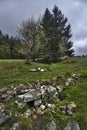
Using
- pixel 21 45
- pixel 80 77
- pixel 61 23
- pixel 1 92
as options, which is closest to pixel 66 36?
pixel 61 23

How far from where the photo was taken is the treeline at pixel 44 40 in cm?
4222

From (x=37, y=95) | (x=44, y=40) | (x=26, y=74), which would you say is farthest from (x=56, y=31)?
(x=37, y=95)

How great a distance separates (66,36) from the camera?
74.4 m

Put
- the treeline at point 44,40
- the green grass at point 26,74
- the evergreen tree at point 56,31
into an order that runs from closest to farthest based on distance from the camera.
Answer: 1. the green grass at point 26,74
2. the treeline at point 44,40
3. the evergreen tree at point 56,31

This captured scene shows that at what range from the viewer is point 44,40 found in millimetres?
48688

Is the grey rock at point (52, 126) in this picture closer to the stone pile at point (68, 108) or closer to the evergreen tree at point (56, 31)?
the stone pile at point (68, 108)

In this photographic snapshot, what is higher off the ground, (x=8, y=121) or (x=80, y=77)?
(x=80, y=77)

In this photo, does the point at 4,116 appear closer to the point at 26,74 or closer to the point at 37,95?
the point at 37,95

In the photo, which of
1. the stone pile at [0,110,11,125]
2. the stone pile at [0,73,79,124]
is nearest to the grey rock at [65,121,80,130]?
the stone pile at [0,73,79,124]

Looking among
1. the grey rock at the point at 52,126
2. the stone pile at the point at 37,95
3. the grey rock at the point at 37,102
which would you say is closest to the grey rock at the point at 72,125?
the grey rock at the point at 52,126

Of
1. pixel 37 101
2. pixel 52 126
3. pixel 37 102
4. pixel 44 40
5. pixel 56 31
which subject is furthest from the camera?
pixel 56 31

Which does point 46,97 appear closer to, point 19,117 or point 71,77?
point 19,117

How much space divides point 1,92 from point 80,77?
23.0 ft

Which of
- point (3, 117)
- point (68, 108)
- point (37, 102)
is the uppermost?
point (37, 102)
